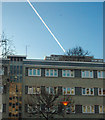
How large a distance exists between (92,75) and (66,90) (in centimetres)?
345

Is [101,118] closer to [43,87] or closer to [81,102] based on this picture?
[81,102]

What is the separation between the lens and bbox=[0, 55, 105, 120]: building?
2650 centimetres

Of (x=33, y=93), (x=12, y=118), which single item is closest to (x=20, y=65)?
(x=33, y=93)

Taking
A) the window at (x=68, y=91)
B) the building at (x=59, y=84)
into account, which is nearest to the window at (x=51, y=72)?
the building at (x=59, y=84)

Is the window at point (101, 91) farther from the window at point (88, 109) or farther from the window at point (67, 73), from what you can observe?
the window at point (67, 73)

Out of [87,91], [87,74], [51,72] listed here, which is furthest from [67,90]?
[87,74]

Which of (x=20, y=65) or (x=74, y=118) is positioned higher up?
(x=20, y=65)

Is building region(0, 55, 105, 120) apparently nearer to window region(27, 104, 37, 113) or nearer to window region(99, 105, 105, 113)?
window region(99, 105, 105, 113)

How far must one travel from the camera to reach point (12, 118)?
2616cm

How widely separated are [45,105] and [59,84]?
4695mm

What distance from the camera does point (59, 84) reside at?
27500mm

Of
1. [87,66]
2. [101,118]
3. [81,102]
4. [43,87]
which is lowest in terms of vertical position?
[101,118]

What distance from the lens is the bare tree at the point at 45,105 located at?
2306 cm

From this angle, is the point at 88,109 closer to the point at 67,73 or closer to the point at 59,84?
the point at 59,84
